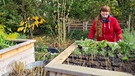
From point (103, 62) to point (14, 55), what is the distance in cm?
170

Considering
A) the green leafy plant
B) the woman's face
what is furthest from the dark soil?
the green leafy plant

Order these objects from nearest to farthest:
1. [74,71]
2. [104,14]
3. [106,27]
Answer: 1. [74,71]
2. [104,14]
3. [106,27]

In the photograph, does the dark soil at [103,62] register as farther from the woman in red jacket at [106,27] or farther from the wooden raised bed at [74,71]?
the woman in red jacket at [106,27]

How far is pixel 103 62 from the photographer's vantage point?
2.26 m

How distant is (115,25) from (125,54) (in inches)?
52.9

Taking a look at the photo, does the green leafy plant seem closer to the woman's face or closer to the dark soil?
the dark soil

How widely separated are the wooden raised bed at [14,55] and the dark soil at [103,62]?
1.10 m

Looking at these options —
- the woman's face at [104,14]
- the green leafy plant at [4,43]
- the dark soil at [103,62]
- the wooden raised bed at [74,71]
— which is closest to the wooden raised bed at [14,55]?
the green leafy plant at [4,43]

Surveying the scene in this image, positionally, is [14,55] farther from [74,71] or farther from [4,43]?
[74,71]

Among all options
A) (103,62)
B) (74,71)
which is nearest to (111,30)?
(103,62)

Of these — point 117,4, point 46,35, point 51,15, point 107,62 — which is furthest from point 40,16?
point 107,62

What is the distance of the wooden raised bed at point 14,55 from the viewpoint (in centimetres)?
312

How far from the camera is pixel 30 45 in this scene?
3709 millimetres

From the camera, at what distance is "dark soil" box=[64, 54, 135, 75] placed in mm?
2114
